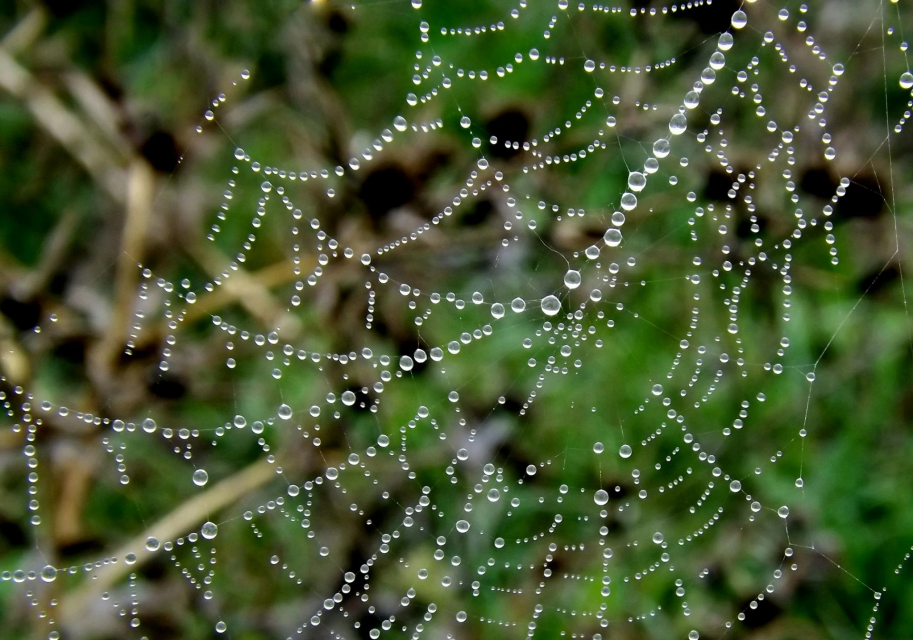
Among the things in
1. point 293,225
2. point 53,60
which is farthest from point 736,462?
point 53,60

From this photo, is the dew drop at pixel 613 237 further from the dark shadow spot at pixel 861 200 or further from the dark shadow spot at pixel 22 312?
the dark shadow spot at pixel 22 312

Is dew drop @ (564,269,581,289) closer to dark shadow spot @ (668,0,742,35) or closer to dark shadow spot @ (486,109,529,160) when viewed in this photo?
dark shadow spot @ (486,109,529,160)

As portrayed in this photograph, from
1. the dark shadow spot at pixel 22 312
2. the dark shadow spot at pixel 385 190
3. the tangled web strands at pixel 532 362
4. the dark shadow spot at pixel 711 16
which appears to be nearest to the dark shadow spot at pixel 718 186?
the tangled web strands at pixel 532 362

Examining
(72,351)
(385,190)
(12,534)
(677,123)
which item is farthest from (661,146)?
(12,534)

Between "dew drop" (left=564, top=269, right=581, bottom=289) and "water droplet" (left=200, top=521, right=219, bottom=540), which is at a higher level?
"dew drop" (left=564, top=269, right=581, bottom=289)

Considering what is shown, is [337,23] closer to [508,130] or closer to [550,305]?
[508,130]

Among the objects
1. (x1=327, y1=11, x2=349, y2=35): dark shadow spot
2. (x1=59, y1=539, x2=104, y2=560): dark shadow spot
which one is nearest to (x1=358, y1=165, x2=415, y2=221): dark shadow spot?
(x1=327, y1=11, x2=349, y2=35): dark shadow spot

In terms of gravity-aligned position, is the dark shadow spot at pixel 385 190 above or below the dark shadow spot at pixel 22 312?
above
